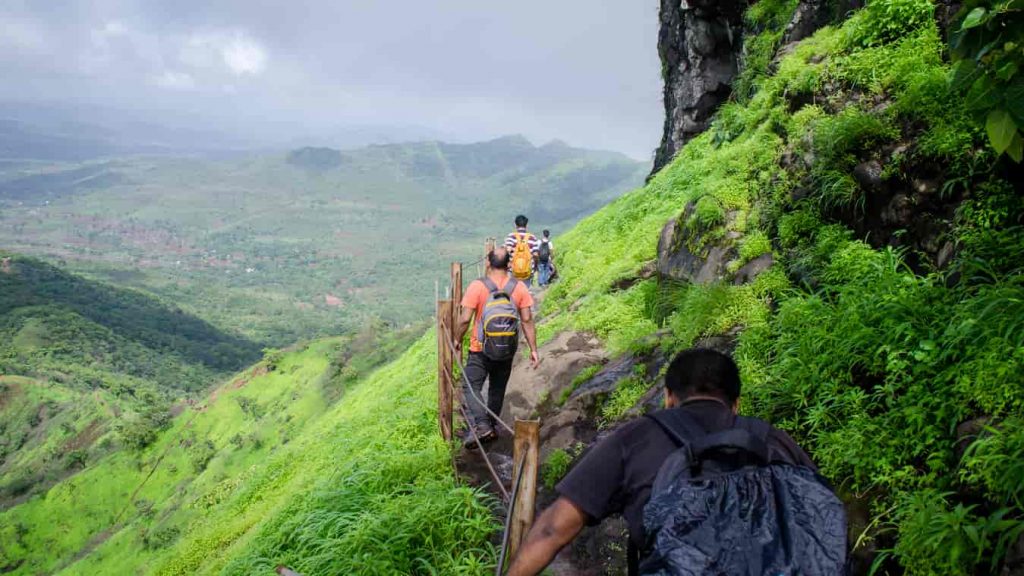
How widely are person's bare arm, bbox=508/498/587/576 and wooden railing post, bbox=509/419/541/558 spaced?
0.67 metres

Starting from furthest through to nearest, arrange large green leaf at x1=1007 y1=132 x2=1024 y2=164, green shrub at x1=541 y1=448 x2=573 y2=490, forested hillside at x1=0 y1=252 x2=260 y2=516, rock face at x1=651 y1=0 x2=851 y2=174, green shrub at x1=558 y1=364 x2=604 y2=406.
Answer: forested hillside at x1=0 y1=252 x2=260 y2=516 < rock face at x1=651 y1=0 x2=851 y2=174 < green shrub at x1=558 y1=364 x2=604 y2=406 < green shrub at x1=541 y1=448 x2=573 y2=490 < large green leaf at x1=1007 y1=132 x2=1024 y2=164

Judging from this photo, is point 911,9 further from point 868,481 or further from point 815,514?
point 815,514

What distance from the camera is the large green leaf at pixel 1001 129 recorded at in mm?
3289

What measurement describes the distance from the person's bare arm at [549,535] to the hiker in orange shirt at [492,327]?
12.5 feet

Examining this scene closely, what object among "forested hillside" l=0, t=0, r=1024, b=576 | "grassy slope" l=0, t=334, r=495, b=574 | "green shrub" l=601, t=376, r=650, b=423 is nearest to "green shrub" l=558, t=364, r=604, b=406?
"forested hillside" l=0, t=0, r=1024, b=576

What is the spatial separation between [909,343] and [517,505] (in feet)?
8.77

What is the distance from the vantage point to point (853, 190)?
517 centimetres

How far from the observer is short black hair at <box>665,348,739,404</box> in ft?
7.85

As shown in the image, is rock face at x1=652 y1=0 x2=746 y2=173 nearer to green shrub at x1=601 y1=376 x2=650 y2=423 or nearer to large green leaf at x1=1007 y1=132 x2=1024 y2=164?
green shrub at x1=601 y1=376 x2=650 y2=423

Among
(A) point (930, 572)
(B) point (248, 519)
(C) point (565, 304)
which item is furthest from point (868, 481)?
(B) point (248, 519)

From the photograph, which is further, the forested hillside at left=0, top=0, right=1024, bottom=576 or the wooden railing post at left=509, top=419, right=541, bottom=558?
the forested hillside at left=0, top=0, right=1024, bottom=576

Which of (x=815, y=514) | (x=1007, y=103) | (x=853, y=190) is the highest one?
(x=1007, y=103)

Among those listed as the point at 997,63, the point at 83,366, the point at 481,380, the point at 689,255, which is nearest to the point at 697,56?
the point at 689,255

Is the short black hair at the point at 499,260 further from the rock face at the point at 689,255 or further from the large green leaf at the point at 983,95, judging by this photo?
the large green leaf at the point at 983,95
